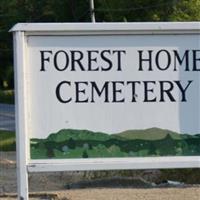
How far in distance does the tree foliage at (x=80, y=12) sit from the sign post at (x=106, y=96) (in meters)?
12.4

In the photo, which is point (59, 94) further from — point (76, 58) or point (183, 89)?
Answer: point (183, 89)

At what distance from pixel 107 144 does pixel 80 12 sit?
37062 millimetres

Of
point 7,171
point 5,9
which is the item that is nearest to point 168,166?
point 7,171

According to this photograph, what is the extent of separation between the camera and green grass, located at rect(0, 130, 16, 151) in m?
17.3

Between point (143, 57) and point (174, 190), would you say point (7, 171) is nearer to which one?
point (174, 190)

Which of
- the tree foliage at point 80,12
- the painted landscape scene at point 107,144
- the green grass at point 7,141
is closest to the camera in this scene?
the painted landscape scene at point 107,144

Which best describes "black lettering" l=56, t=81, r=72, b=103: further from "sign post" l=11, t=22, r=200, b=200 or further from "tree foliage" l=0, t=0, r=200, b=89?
"tree foliage" l=0, t=0, r=200, b=89

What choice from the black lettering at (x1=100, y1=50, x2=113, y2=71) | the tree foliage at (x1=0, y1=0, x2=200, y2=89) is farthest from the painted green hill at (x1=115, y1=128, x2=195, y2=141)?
the tree foliage at (x1=0, y1=0, x2=200, y2=89)

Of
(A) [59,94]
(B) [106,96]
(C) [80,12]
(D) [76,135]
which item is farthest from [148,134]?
(C) [80,12]

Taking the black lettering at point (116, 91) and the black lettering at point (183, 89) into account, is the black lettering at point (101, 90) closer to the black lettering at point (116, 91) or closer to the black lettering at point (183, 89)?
the black lettering at point (116, 91)

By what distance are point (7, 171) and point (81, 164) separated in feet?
22.1

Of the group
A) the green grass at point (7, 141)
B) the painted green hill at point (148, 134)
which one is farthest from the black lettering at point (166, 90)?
the green grass at point (7, 141)

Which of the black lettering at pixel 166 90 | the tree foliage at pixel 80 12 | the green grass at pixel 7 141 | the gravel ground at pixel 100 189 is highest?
the tree foliage at pixel 80 12

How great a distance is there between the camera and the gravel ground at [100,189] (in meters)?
7.27
